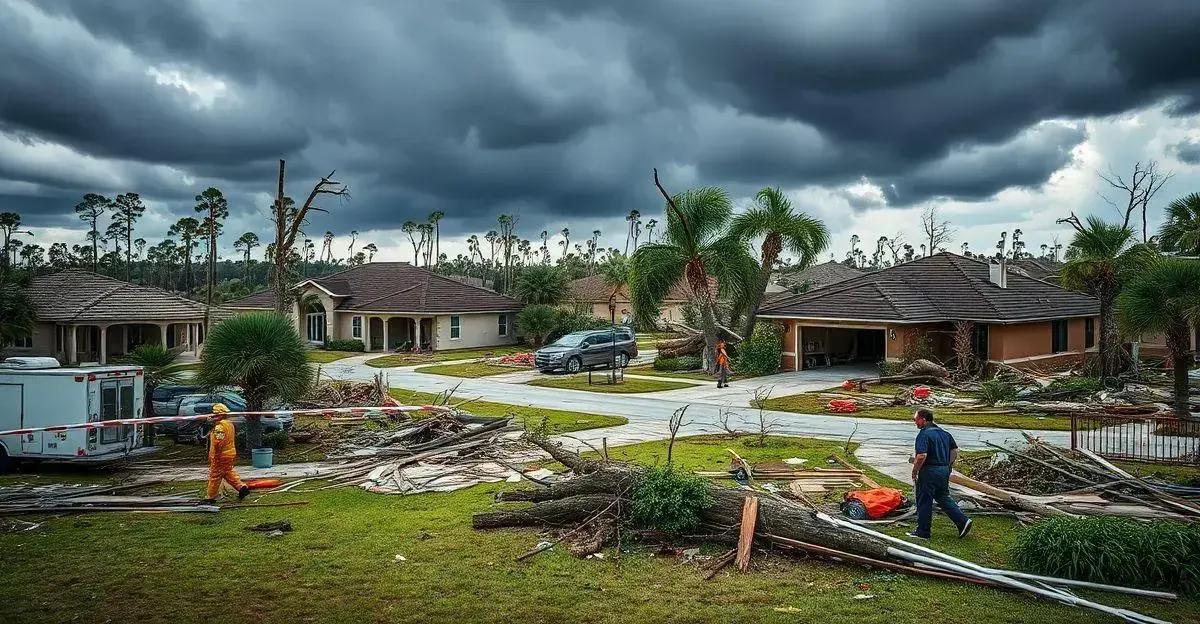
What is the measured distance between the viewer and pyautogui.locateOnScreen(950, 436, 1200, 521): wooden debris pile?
10914 mm

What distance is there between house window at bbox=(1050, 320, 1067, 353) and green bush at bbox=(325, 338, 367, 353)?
3575cm

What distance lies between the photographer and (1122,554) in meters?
8.61

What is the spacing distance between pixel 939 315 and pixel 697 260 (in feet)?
→ 31.6

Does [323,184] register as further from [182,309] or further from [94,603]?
[94,603]

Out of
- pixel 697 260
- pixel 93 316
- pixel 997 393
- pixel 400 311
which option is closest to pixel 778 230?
A: pixel 697 260

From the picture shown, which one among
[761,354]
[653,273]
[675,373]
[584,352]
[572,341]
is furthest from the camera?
[572,341]

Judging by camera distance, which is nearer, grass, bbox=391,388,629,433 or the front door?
grass, bbox=391,388,629,433

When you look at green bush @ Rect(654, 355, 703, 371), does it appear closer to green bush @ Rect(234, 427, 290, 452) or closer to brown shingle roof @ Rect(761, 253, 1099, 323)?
brown shingle roof @ Rect(761, 253, 1099, 323)

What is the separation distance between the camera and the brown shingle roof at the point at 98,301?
39.6 m

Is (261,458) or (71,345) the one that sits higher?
(71,345)

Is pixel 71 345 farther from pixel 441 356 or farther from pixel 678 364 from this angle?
pixel 678 364

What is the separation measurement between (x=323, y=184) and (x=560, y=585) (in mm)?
24647

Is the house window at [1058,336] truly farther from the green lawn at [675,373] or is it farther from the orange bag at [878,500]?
the orange bag at [878,500]

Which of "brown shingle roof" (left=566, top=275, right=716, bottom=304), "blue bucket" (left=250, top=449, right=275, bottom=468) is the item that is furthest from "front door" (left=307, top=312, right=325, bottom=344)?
"blue bucket" (left=250, top=449, right=275, bottom=468)
